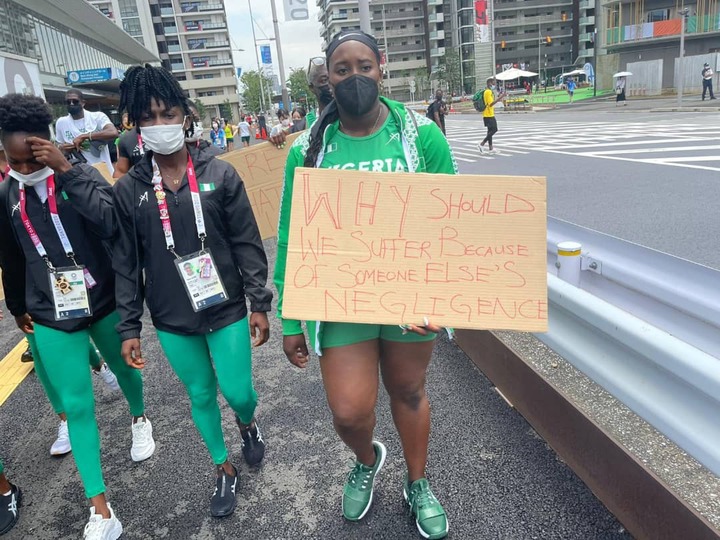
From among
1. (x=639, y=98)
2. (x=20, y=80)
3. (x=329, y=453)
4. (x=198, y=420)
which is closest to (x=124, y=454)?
(x=198, y=420)

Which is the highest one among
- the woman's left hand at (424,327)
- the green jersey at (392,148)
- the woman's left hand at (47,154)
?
the woman's left hand at (47,154)

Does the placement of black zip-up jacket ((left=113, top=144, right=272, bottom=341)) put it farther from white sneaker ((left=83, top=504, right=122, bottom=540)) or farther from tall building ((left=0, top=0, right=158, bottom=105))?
tall building ((left=0, top=0, right=158, bottom=105))

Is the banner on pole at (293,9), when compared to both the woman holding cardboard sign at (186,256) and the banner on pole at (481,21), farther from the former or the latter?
the banner on pole at (481,21)

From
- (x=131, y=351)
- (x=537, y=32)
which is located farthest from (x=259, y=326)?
(x=537, y=32)

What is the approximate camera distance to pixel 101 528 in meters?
2.59

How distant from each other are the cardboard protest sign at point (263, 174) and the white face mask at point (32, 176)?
2848 mm

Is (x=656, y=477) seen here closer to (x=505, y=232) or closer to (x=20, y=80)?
(x=505, y=232)

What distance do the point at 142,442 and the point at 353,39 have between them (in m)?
2.59

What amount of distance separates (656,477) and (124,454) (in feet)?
9.47

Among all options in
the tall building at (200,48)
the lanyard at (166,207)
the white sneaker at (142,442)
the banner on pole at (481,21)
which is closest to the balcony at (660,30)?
the banner on pole at (481,21)

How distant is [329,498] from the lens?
278 cm

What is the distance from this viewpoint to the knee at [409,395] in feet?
8.10

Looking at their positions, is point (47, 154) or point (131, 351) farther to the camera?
point (131, 351)

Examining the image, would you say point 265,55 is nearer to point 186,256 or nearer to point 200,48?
point 186,256
